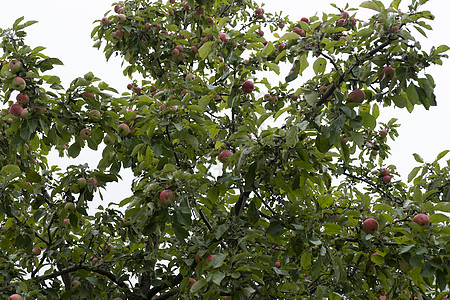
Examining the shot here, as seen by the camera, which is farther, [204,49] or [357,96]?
[204,49]

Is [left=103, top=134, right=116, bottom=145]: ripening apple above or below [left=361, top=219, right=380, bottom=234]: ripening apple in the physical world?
above

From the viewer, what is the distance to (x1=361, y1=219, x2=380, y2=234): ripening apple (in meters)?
2.11

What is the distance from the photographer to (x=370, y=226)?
→ 2.12m

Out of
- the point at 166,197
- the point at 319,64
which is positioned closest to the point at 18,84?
→ the point at 166,197

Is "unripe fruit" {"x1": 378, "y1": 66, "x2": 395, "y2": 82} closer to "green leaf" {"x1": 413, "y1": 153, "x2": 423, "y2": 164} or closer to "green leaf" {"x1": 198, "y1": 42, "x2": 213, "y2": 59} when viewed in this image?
"green leaf" {"x1": 198, "y1": 42, "x2": 213, "y2": 59}

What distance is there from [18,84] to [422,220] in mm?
2414

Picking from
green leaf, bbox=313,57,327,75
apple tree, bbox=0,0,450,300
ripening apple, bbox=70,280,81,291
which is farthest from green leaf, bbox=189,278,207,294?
ripening apple, bbox=70,280,81,291

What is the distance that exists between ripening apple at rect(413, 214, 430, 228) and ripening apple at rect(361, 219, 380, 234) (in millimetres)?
209

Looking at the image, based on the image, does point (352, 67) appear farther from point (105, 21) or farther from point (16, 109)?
point (105, 21)

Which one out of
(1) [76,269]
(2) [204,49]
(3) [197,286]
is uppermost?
Result: (2) [204,49]

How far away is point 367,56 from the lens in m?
2.03

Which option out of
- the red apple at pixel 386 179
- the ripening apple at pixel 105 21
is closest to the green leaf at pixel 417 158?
the red apple at pixel 386 179

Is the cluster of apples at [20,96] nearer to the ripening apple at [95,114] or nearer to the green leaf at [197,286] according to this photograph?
the ripening apple at [95,114]

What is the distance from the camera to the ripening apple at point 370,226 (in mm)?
2109
